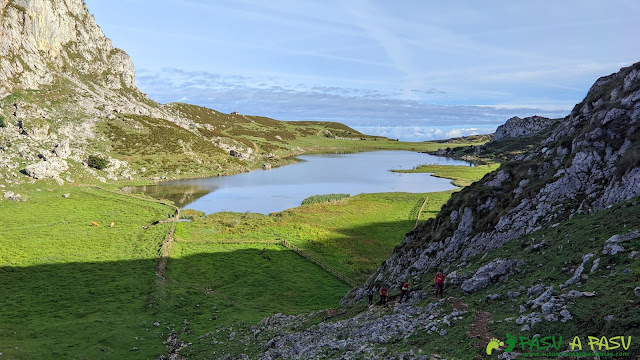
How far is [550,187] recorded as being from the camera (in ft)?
97.6

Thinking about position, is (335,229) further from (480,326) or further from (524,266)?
(480,326)

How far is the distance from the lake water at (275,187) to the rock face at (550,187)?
6813 centimetres

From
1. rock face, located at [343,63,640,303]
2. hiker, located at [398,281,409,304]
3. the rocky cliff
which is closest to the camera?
rock face, located at [343,63,640,303]

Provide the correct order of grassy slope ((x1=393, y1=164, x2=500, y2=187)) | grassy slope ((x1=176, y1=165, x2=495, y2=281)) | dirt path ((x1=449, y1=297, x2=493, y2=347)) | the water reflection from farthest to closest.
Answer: grassy slope ((x1=393, y1=164, x2=500, y2=187)), the water reflection, grassy slope ((x1=176, y1=165, x2=495, y2=281)), dirt path ((x1=449, y1=297, x2=493, y2=347))

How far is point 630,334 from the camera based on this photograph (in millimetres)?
13820

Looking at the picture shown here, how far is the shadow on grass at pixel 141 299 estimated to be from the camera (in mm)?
34344

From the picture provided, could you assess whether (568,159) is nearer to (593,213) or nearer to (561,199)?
(561,199)

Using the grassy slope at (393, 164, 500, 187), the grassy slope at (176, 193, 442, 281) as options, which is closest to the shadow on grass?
the grassy slope at (176, 193, 442, 281)

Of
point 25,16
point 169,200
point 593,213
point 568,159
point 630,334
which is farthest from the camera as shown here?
point 25,16

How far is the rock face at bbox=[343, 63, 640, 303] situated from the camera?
27.5 m

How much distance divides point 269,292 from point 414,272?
79.4 ft

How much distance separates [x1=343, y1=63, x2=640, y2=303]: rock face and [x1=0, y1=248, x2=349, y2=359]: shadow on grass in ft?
50.5

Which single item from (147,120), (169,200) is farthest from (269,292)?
(147,120)

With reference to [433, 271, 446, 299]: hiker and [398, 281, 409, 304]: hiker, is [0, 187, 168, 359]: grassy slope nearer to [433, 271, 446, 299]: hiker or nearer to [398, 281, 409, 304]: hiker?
[398, 281, 409, 304]: hiker
